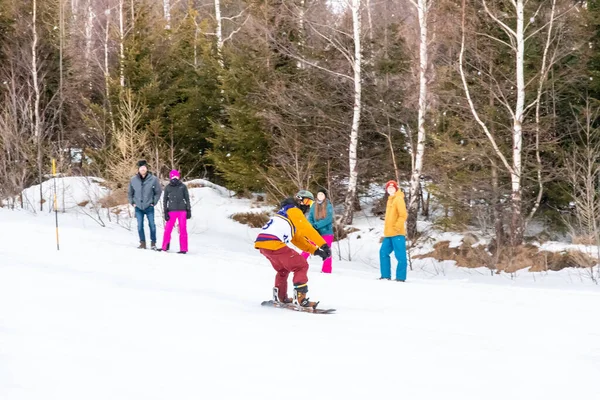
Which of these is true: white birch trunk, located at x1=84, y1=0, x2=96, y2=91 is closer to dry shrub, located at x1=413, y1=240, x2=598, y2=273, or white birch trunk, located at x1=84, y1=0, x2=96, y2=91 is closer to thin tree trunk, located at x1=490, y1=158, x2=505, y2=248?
thin tree trunk, located at x1=490, y1=158, x2=505, y2=248

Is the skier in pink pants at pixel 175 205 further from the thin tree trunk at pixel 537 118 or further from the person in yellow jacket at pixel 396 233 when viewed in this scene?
the thin tree trunk at pixel 537 118

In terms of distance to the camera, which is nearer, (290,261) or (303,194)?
(290,261)

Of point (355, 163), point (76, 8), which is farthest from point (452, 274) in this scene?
point (76, 8)

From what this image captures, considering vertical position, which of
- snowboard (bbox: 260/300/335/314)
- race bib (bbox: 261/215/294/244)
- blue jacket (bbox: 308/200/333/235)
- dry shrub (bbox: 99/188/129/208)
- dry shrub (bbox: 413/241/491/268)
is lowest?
dry shrub (bbox: 413/241/491/268)

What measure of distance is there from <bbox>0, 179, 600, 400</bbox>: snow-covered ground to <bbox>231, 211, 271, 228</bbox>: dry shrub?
10848mm

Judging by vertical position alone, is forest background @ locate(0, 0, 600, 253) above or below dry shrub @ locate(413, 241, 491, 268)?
above

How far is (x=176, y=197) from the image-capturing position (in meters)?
13.8

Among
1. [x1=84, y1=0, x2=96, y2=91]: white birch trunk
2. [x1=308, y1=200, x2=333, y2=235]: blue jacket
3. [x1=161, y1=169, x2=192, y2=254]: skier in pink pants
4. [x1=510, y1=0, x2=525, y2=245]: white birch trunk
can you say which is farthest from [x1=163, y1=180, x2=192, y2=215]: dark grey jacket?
[x1=84, y1=0, x2=96, y2=91]: white birch trunk

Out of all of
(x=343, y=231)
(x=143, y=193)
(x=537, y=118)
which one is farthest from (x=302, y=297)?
(x=343, y=231)

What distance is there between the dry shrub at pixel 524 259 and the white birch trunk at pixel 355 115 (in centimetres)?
464

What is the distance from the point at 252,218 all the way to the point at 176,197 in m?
9.38

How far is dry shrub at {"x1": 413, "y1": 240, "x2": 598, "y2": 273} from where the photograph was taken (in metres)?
15.6

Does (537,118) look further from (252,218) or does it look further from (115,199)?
(115,199)

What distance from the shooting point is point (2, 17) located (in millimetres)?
28844
